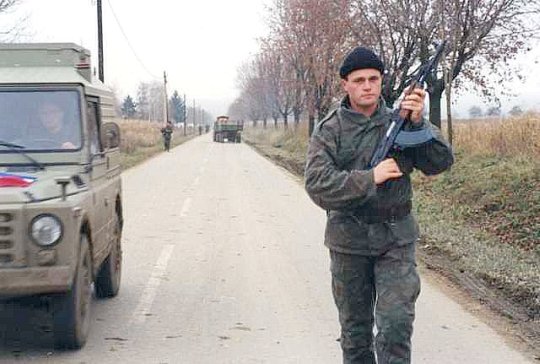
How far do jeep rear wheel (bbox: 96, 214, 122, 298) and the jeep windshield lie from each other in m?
1.46

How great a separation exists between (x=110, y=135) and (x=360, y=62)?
3882 millimetres

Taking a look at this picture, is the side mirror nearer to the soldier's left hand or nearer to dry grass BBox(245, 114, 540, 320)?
the soldier's left hand

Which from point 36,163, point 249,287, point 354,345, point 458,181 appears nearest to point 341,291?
point 354,345

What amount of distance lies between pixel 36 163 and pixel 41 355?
1.56 metres

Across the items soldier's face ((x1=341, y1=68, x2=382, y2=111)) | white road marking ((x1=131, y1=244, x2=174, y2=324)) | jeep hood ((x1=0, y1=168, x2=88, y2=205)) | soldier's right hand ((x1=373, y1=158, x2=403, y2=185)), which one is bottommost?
white road marking ((x1=131, y1=244, x2=174, y2=324))

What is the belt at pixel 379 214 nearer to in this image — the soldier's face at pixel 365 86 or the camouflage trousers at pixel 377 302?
the camouflage trousers at pixel 377 302

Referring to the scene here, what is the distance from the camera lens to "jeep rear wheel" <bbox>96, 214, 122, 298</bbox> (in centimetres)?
764

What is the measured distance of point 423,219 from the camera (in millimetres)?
13547

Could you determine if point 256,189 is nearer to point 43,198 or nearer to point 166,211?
point 166,211

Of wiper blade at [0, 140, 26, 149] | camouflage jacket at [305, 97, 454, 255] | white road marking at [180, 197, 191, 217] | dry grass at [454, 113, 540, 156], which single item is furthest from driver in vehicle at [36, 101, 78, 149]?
dry grass at [454, 113, 540, 156]

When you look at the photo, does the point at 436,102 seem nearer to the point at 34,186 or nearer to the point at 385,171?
the point at 34,186

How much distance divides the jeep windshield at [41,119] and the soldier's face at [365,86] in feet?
10.2

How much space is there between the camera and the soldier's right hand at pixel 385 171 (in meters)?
4.02

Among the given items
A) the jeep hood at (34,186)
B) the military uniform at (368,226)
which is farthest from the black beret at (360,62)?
the jeep hood at (34,186)
